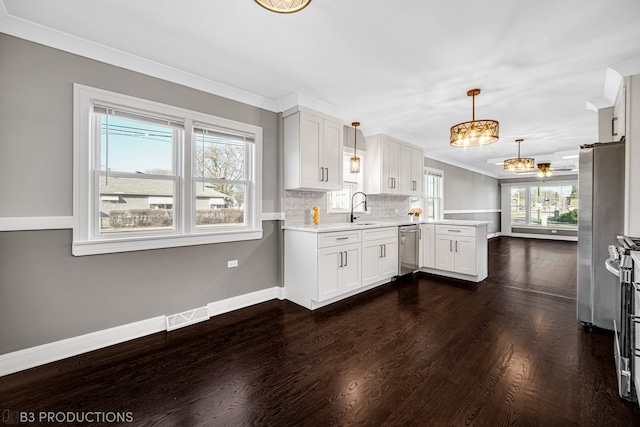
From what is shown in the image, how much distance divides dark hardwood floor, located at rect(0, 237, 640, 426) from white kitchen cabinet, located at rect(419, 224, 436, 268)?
66.9 inches

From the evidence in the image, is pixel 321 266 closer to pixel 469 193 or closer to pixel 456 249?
Result: pixel 456 249

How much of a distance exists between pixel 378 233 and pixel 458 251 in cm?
154

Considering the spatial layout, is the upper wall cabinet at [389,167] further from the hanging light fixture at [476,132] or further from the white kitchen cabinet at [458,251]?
the hanging light fixture at [476,132]

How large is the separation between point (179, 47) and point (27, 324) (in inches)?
103

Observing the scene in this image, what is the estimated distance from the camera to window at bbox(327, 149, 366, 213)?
15.2 feet

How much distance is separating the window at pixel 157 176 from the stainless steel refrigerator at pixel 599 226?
3616mm

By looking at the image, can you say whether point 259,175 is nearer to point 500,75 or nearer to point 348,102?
point 348,102

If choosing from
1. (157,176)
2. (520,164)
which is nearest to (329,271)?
(157,176)

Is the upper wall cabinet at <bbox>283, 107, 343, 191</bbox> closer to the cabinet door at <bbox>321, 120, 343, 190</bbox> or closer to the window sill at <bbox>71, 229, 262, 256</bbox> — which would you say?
the cabinet door at <bbox>321, 120, 343, 190</bbox>

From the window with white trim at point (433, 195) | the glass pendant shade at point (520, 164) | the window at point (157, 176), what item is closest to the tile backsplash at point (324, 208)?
the window at point (157, 176)

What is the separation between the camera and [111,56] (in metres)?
2.54

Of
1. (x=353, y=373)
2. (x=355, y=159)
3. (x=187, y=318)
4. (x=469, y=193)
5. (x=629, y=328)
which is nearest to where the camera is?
(x=629, y=328)

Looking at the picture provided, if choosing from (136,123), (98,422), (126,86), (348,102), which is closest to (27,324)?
(98,422)

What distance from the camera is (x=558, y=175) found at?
1000 cm
